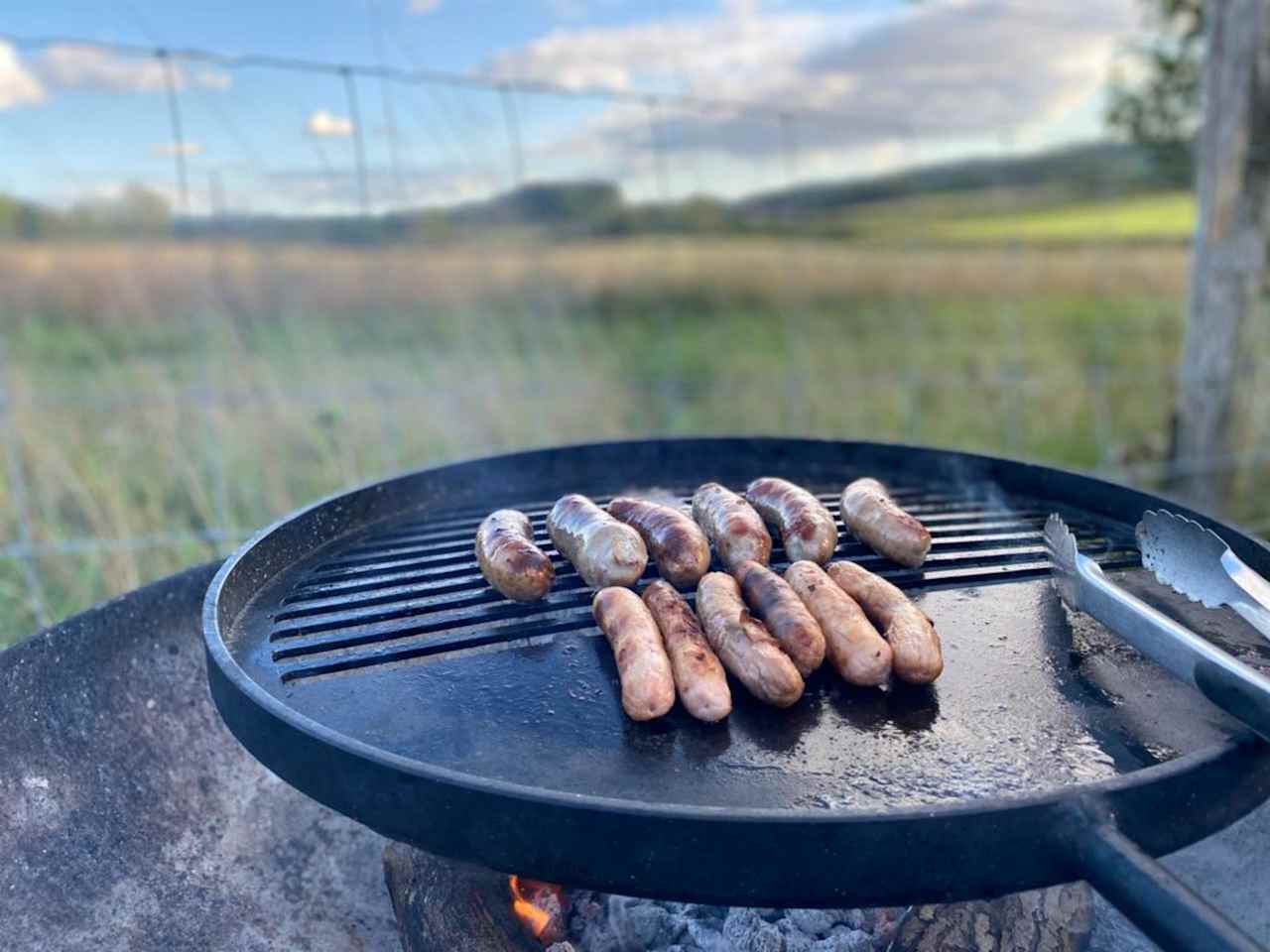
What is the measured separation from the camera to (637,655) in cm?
184

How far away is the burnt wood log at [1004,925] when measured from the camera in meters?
2.14

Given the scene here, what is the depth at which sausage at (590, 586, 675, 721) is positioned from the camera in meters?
1.78

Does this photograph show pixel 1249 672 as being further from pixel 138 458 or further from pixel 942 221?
pixel 942 221

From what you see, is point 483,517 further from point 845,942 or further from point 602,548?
point 845,942

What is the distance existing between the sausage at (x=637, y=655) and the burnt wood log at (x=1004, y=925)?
0.87m

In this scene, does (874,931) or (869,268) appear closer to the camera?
(874,931)

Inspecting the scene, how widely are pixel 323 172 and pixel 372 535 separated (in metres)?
4.81

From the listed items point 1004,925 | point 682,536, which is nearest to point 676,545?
point 682,536

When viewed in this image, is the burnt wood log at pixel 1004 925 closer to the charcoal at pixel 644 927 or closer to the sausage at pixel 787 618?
the charcoal at pixel 644 927

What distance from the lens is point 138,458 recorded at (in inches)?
261

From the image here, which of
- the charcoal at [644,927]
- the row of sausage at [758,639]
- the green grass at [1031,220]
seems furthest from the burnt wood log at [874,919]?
the green grass at [1031,220]

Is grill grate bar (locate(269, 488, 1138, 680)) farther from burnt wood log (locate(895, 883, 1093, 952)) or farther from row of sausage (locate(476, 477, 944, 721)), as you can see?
burnt wood log (locate(895, 883, 1093, 952))

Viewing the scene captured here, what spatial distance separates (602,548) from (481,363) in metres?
6.10

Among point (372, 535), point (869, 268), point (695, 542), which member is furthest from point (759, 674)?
point (869, 268)
